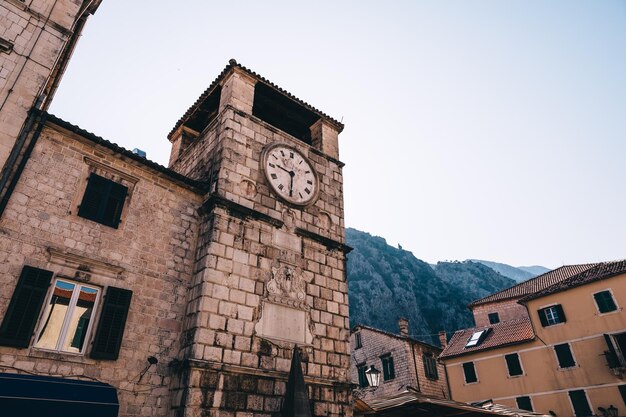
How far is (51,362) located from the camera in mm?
6609

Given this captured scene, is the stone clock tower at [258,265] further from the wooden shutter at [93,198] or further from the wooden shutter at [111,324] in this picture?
the wooden shutter at [93,198]

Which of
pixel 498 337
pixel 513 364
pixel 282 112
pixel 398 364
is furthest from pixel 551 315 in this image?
pixel 282 112

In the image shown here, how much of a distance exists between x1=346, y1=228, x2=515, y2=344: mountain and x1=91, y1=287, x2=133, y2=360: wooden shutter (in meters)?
47.6

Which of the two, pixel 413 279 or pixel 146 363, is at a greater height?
pixel 413 279

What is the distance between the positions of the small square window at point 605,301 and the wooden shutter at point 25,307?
25.0m

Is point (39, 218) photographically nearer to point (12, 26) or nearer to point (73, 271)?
point (73, 271)

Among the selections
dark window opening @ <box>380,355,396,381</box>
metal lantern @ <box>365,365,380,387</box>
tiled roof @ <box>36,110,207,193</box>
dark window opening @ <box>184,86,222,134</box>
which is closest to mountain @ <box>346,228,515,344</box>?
dark window opening @ <box>380,355,396,381</box>

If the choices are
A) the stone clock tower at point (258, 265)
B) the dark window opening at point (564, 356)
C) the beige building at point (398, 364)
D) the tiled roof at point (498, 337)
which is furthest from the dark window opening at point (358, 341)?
the stone clock tower at point (258, 265)

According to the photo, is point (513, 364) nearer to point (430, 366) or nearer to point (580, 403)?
point (580, 403)

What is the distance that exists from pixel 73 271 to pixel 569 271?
33016mm

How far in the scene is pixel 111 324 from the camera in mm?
7445

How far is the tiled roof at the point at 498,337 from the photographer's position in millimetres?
23955

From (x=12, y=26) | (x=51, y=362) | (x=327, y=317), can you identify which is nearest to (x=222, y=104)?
(x=12, y=26)

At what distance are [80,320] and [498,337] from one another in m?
25.5
